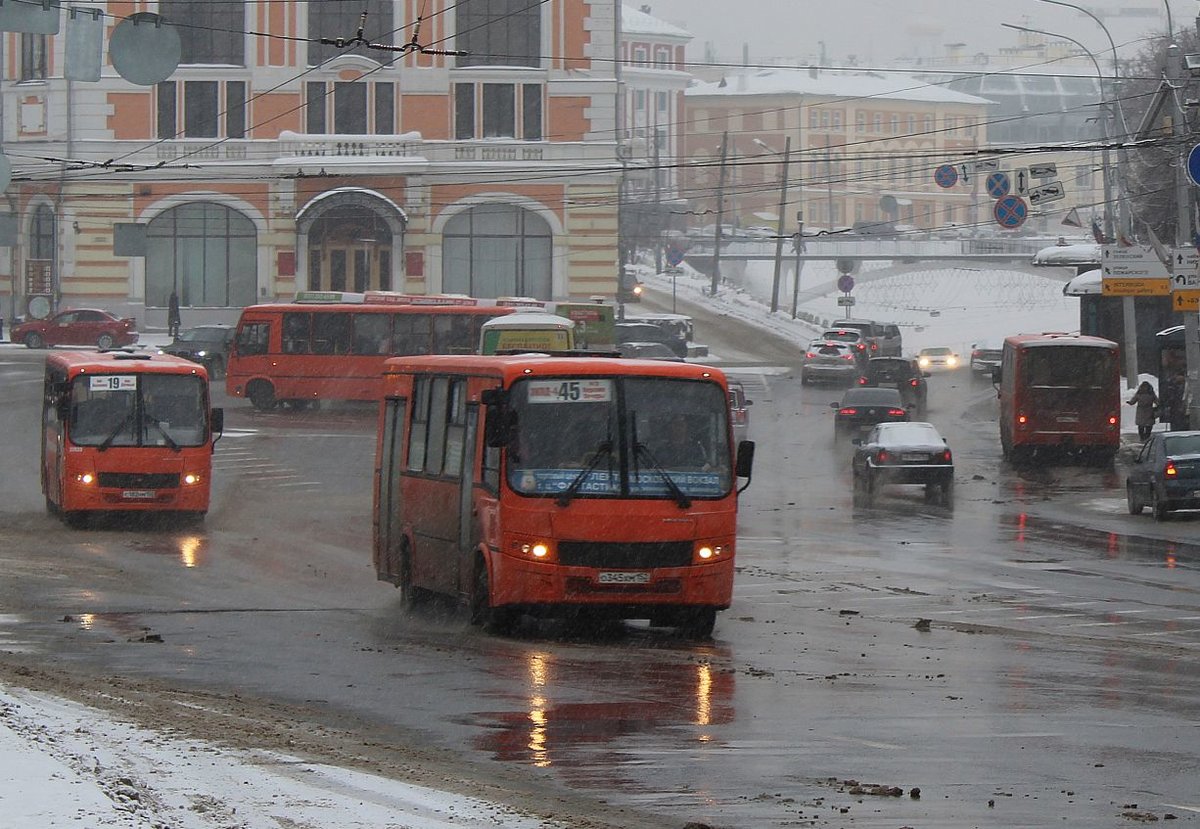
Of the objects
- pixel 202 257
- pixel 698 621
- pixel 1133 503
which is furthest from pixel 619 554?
pixel 202 257

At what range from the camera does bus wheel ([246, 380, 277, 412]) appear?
49.4 m

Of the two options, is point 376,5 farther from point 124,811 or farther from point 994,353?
point 124,811

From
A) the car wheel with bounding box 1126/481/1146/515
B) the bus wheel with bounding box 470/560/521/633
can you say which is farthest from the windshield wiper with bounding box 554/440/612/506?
the car wheel with bounding box 1126/481/1146/515

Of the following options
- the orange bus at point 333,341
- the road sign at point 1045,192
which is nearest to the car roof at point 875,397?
the road sign at point 1045,192

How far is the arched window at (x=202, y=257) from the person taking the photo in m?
67.4

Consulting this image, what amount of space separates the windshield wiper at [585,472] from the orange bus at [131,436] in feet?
41.5

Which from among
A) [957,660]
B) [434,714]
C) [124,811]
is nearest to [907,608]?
[957,660]

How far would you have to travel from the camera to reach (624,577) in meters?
15.0

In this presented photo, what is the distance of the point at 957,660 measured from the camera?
14.0 meters

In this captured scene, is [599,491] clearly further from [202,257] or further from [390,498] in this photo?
[202,257]

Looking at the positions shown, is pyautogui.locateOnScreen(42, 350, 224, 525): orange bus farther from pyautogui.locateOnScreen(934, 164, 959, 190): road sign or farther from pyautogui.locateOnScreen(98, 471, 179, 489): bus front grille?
pyautogui.locateOnScreen(934, 164, 959, 190): road sign

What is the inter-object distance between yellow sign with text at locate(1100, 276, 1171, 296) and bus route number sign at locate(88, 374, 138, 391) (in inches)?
803

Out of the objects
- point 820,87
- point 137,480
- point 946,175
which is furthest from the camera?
point 820,87

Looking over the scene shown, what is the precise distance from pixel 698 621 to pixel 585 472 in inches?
62.1
